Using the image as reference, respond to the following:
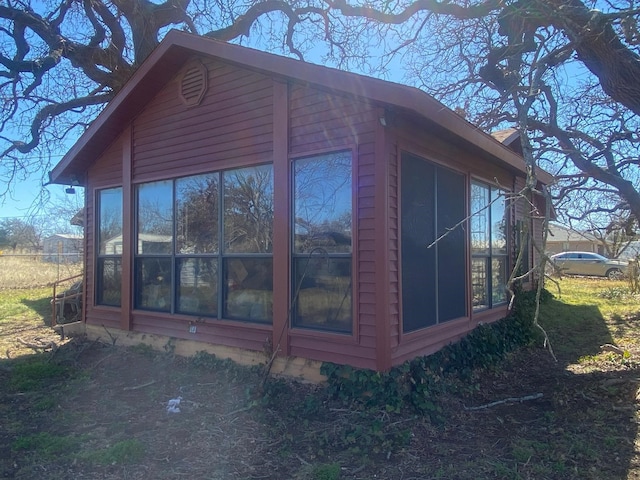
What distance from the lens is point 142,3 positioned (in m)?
12.4

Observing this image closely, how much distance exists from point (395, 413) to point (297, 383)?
1222 mm

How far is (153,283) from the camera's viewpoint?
6980 mm

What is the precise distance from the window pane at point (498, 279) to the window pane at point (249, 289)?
151 inches

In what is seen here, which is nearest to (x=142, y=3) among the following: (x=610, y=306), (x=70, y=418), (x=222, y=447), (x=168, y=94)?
(x=168, y=94)

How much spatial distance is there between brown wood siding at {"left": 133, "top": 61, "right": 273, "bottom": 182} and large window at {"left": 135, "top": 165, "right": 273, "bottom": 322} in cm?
20

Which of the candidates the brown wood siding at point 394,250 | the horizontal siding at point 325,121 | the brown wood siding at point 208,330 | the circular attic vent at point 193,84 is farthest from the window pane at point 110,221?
the brown wood siding at point 394,250

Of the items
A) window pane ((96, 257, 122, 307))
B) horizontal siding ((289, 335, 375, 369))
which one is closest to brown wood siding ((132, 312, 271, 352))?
horizontal siding ((289, 335, 375, 369))

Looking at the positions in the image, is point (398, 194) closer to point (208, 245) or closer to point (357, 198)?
point (357, 198)

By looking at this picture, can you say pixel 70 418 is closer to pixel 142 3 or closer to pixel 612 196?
pixel 142 3

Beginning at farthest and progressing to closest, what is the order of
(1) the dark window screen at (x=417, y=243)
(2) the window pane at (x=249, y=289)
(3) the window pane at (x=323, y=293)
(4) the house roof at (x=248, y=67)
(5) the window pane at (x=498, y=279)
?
(5) the window pane at (x=498, y=279)
(2) the window pane at (x=249, y=289)
(1) the dark window screen at (x=417, y=243)
(3) the window pane at (x=323, y=293)
(4) the house roof at (x=248, y=67)

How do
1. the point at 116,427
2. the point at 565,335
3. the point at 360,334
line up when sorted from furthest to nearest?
the point at 565,335 → the point at 360,334 → the point at 116,427

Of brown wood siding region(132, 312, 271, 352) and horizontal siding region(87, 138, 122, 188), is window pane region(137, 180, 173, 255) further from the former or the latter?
brown wood siding region(132, 312, 271, 352)

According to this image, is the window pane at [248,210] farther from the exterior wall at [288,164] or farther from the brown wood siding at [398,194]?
the brown wood siding at [398,194]

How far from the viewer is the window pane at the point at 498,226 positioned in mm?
7641
